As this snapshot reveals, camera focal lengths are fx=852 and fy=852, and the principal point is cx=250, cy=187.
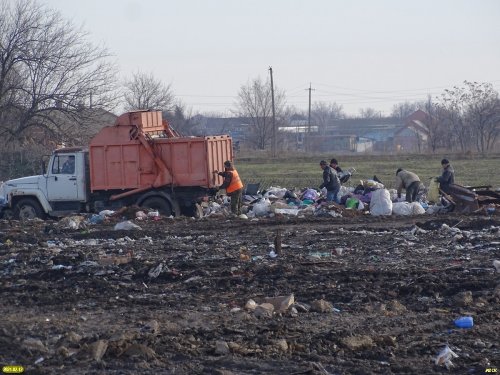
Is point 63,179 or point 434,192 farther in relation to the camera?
point 434,192

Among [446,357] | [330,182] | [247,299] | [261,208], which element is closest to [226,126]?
[330,182]

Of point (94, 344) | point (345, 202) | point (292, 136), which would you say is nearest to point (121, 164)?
point (345, 202)

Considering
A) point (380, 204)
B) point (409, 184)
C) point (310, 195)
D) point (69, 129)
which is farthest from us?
point (69, 129)

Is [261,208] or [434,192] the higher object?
[434,192]

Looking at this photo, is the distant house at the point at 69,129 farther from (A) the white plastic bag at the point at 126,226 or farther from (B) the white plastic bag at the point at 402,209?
(A) the white plastic bag at the point at 126,226

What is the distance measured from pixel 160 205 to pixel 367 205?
17.9ft

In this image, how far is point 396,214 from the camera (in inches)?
822

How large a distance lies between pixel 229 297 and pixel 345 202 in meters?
12.8

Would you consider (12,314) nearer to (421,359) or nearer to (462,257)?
(421,359)

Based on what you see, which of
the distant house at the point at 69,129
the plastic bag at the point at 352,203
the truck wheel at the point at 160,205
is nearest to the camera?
the truck wheel at the point at 160,205

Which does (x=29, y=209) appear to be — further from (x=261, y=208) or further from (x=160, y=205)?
(x=261, y=208)

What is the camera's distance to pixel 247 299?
388 inches

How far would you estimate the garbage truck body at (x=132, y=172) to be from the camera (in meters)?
21.1

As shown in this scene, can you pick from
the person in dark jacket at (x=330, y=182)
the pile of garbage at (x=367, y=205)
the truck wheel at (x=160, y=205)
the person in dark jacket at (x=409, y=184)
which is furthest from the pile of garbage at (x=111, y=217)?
the person in dark jacket at (x=409, y=184)
